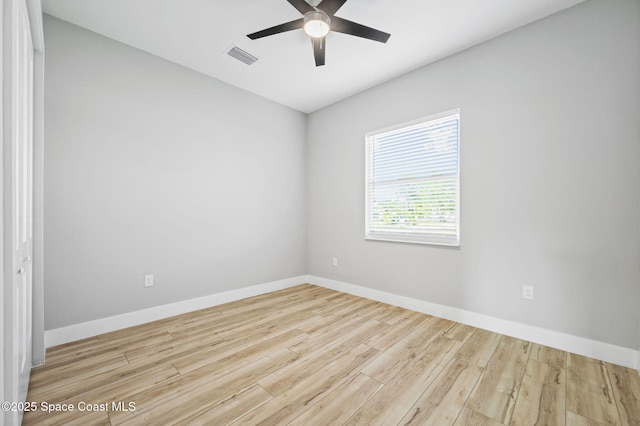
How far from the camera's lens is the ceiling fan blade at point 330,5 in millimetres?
1942

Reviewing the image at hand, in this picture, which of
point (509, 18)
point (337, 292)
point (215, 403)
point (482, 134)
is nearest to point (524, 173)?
point (482, 134)

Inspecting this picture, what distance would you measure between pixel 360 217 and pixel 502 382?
7.58 ft

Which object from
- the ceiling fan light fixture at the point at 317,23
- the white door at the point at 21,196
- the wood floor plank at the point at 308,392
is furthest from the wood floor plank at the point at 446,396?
the ceiling fan light fixture at the point at 317,23

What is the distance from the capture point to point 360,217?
3.74 metres

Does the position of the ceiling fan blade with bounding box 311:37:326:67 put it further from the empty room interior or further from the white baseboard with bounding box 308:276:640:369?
the white baseboard with bounding box 308:276:640:369

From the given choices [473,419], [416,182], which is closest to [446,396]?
[473,419]

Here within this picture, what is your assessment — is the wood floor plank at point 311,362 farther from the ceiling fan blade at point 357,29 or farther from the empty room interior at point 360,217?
the ceiling fan blade at point 357,29

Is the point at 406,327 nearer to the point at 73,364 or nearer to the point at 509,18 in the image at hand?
the point at 73,364

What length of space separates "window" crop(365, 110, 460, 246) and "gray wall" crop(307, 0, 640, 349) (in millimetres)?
114

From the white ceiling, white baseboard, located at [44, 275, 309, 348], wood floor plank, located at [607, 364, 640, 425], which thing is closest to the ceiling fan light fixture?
the white ceiling

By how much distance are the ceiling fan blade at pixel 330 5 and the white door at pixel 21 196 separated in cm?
168

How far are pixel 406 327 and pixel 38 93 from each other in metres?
3.61

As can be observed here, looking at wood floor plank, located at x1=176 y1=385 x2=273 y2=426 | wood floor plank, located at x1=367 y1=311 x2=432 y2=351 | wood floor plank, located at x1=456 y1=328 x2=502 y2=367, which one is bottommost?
wood floor plank, located at x1=367 y1=311 x2=432 y2=351

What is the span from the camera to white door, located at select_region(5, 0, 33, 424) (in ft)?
3.75
